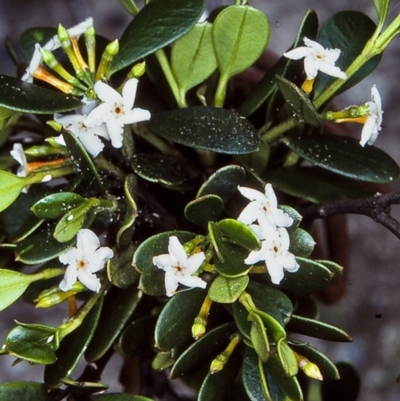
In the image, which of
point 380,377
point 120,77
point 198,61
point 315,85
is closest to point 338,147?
point 315,85

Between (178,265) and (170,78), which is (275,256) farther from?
(170,78)

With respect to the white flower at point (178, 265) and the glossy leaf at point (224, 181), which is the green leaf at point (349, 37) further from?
the white flower at point (178, 265)

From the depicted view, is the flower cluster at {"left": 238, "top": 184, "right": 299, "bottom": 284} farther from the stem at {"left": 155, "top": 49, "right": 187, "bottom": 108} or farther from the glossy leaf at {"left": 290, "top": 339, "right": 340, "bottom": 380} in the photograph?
the stem at {"left": 155, "top": 49, "right": 187, "bottom": 108}

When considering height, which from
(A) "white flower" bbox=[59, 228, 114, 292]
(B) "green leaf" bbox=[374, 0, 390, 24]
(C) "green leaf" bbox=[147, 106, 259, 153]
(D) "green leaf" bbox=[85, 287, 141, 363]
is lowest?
(D) "green leaf" bbox=[85, 287, 141, 363]

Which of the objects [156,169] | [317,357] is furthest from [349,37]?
[317,357]

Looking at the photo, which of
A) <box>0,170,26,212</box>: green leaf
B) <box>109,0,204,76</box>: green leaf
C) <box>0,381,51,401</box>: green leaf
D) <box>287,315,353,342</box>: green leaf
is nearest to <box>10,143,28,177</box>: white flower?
<box>0,170,26,212</box>: green leaf
